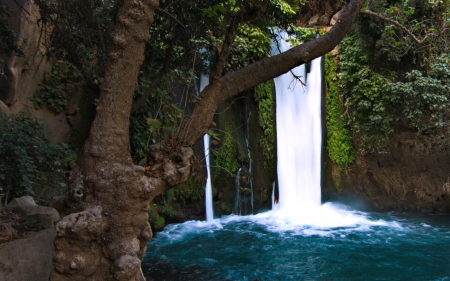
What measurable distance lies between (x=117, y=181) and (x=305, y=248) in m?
5.93

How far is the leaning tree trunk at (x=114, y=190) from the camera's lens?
288 centimetres

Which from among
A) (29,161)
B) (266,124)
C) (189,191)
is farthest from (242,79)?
(266,124)

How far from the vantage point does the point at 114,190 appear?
301 centimetres

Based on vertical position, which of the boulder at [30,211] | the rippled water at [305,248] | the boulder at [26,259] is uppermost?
the boulder at [30,211]

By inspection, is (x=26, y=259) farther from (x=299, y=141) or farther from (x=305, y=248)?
(x=299, y=141)

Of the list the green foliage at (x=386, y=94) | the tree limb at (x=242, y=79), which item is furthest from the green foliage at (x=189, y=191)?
the tree limb at (x=242, y=79)

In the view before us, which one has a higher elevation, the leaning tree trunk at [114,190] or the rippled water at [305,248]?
the leaning tree trunk at [114,190]

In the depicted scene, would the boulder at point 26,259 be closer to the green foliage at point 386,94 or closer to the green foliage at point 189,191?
the green foliage at point 189,191

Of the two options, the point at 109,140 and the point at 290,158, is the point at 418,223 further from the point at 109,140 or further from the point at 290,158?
the point at 109,140

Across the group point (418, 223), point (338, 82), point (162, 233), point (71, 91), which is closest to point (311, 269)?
point (162, 233)

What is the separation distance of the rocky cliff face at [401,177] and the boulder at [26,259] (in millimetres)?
9634

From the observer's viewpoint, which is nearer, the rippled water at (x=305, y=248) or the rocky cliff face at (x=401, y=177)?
the rippled water at (x=305, y=248)

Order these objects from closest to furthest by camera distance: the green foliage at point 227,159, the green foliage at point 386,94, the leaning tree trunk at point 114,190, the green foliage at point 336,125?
the leaning tree trunk at point 114,190, the green foliage at point 386,94, the green foliage at point 227,159, the green foliage at point 336,125

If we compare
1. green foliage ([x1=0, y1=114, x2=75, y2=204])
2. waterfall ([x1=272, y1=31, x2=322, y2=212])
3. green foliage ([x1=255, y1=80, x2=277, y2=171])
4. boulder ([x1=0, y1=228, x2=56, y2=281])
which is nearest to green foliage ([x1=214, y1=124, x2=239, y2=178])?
green foliage ([x1=255, y1=80, x2=277, y2=171])
